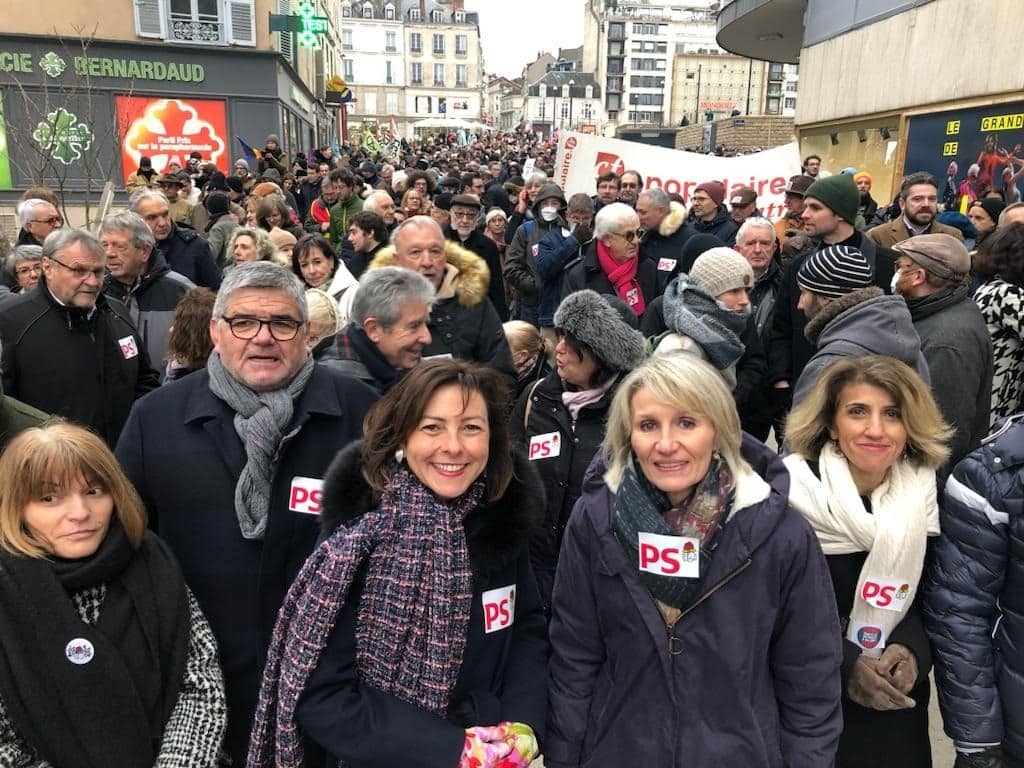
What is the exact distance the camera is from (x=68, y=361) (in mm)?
3568

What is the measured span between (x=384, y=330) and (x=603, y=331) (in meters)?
0.87

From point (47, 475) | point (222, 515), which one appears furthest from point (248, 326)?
point (47, 475)

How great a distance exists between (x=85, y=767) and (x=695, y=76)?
101739 millimetres

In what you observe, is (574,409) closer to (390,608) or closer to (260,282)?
(260,282)

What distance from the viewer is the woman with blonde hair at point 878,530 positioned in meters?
2.20

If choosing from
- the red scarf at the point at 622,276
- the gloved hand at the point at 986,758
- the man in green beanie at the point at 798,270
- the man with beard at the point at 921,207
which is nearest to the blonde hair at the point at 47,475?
the gloved hand at the point at 986,758

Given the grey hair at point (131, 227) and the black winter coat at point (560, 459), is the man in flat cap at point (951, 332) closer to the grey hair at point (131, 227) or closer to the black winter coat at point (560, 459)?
the black winter coat at point (560, 459)

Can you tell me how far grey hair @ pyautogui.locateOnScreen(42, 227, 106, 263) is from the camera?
353 cm

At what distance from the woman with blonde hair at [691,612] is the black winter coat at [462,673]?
0.36ft

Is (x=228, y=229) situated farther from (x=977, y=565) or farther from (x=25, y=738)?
(x=977, y=565)

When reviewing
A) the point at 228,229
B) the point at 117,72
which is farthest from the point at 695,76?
the point at 228,229

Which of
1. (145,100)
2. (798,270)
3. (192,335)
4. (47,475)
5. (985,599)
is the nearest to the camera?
(47,475)

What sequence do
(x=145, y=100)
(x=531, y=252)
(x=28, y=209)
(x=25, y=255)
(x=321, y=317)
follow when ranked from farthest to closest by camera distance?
(x=145, y=100) → (x=531, y=252) → (x=28, y=209) → (x=25, y=255) → (x=321, y=317)

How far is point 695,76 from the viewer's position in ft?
304
